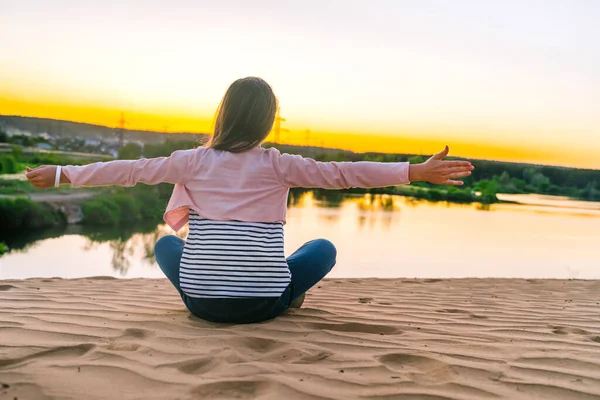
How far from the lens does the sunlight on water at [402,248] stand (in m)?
10.3

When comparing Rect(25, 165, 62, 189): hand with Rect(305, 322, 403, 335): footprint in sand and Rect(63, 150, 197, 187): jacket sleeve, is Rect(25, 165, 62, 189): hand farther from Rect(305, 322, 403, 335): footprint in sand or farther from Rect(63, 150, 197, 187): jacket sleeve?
Rect(305, 322, 403, 335): footprint in sand

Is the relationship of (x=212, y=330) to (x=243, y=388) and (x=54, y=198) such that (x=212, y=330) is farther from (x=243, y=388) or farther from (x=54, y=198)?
(x=54, y=198)

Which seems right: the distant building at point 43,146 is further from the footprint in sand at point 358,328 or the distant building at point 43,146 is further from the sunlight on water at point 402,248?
the footprint in sand at point 358,328

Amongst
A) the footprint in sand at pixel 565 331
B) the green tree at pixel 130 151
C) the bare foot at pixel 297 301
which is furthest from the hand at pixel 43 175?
the green tree at pixel 130 151

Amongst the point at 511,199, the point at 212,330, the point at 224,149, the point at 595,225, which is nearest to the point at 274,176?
the point at 224,149

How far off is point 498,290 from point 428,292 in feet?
2.71

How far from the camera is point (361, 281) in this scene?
17.9ft

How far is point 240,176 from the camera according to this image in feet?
9.23

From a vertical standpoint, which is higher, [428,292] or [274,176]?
[274,176]

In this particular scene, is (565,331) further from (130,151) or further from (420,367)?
(130,151)

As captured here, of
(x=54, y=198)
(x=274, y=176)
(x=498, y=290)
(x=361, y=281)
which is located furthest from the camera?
(x=54, y=198)

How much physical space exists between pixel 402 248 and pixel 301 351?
1223 cm

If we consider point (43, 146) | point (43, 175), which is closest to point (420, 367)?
point (43, 175)

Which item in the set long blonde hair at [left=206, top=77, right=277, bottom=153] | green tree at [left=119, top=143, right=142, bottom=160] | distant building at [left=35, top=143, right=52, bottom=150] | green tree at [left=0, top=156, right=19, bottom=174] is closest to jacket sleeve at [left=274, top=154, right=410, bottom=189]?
long blonde hair at [left=206, top=77, right=277, bottom=153]
